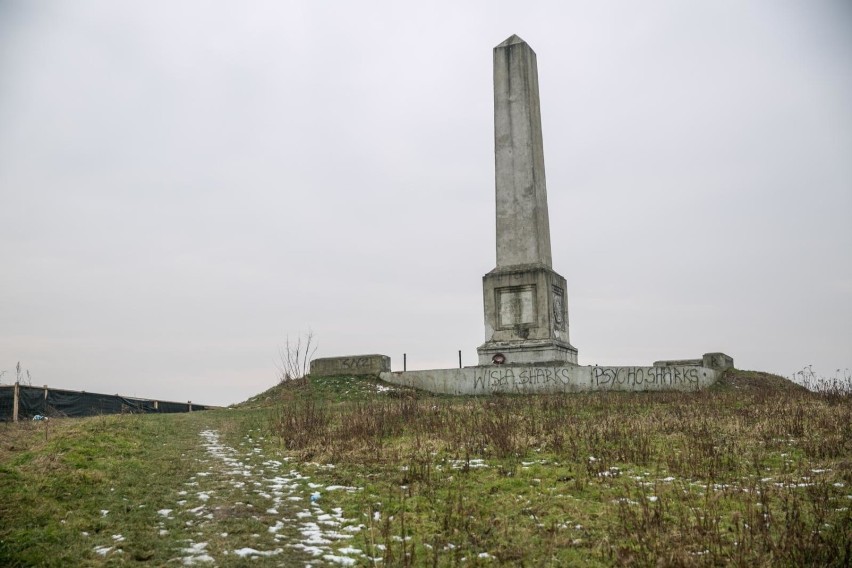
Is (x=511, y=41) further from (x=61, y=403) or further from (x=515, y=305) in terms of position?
(x=61, y=403)

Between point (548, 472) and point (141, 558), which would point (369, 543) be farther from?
point (548, 472)

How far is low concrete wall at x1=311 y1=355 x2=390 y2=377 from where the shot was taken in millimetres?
26047

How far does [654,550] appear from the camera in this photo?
18.1 feet

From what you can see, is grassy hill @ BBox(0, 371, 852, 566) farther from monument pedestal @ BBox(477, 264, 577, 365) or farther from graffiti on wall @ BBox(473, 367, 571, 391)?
monument pedestal @ BBox(477, 264, 577, 365)

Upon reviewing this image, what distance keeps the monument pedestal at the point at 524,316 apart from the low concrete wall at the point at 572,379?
0.69m

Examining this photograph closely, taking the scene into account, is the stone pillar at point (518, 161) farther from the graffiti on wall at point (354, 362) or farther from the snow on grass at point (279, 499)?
the snow on grass at point (279, 499)

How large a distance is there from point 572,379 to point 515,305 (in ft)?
11.1

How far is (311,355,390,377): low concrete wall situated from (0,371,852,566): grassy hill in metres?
11.8

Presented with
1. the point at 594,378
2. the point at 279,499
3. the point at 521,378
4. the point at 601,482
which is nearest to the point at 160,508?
the point at 279,499

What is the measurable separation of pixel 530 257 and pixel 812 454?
554 inches

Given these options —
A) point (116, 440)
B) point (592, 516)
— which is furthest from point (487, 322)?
point (592, 516)

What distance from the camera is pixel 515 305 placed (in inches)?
888

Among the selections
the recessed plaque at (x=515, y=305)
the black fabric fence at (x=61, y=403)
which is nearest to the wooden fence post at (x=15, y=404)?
the black fabric fence at (x=61, y=403)

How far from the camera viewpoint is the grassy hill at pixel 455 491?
5832 mm
